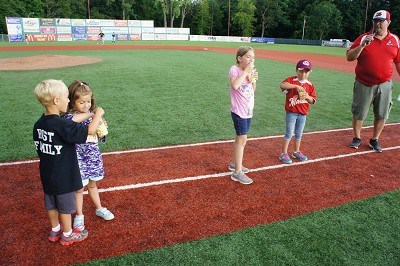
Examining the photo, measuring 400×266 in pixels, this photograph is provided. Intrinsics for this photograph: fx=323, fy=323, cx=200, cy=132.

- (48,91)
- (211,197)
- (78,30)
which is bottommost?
(211,197)

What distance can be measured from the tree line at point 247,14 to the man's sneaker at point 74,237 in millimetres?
70159

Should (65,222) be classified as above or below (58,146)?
below

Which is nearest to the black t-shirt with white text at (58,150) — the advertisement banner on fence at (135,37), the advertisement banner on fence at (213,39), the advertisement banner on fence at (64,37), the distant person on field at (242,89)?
the distant person on field at (242,89)

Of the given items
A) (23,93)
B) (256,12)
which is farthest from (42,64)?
(256,12)

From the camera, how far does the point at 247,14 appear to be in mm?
79062

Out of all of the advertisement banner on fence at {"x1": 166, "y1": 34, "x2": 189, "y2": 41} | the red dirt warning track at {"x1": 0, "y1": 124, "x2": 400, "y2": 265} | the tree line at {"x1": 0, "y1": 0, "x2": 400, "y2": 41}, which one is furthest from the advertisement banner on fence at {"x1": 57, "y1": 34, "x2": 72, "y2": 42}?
the red dirt warning track at {"x1": 0, "y1": 124, "x2": 400, "y2": 265}

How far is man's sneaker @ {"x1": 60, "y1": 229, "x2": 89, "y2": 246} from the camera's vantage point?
3262mm

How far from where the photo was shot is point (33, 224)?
3588mm

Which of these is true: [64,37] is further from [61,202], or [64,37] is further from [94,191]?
[61,202]

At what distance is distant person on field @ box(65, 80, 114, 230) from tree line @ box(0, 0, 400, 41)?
69.8m

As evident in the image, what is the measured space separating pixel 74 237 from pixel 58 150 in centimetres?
100

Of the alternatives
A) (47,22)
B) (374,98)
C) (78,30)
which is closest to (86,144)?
(374,98)

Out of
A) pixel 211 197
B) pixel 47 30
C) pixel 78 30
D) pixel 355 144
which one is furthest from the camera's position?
pixel 78 30

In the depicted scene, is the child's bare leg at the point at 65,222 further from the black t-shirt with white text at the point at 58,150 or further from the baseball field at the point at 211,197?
the black t-shirt with white text at the point at 58,150
